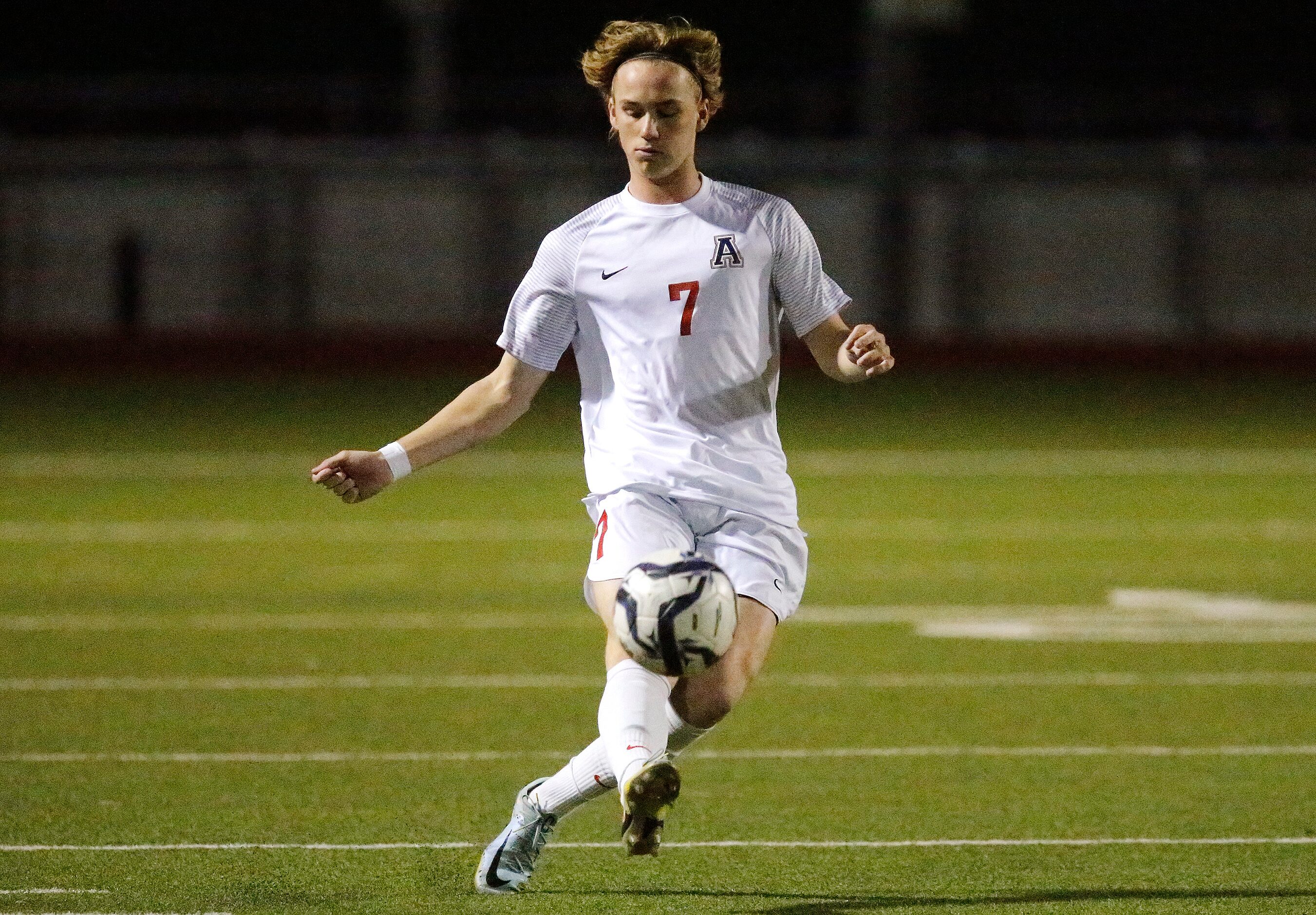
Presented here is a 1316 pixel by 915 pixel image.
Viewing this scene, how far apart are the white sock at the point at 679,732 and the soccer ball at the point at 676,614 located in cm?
23

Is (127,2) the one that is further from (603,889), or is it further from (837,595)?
(603,889)

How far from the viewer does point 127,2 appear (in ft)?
125

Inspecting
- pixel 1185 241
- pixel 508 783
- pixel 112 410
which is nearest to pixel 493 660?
pixel 508 783

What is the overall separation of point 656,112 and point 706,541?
1.05 m

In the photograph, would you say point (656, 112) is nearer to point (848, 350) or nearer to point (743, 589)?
point (848, 350)

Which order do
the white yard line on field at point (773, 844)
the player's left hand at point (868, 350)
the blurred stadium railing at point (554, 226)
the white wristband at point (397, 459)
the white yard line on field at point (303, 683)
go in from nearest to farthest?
the player's left hand at point (868, 350), the white wristband at point (397, 459), the white yard line on field at point (773, 844), the white yard line on field at point (303, 683), the blurred stadium railing at point (554, 226)

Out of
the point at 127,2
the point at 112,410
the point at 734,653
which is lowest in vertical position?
the point at 112,410

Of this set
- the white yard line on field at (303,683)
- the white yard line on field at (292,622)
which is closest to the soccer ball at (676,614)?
the white yard line on field at (303,683)

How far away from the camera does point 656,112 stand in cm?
482

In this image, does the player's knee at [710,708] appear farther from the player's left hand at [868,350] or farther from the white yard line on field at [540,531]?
the white yard line on field at [540,531]

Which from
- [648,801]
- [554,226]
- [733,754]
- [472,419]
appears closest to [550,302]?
[472,419]

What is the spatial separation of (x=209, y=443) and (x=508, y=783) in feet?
37.2

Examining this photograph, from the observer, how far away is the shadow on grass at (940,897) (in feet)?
16.6

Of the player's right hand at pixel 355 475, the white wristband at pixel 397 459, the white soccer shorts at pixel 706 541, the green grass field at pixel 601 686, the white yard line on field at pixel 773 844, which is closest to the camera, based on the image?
the white soccer shorts at pixel 706 541
